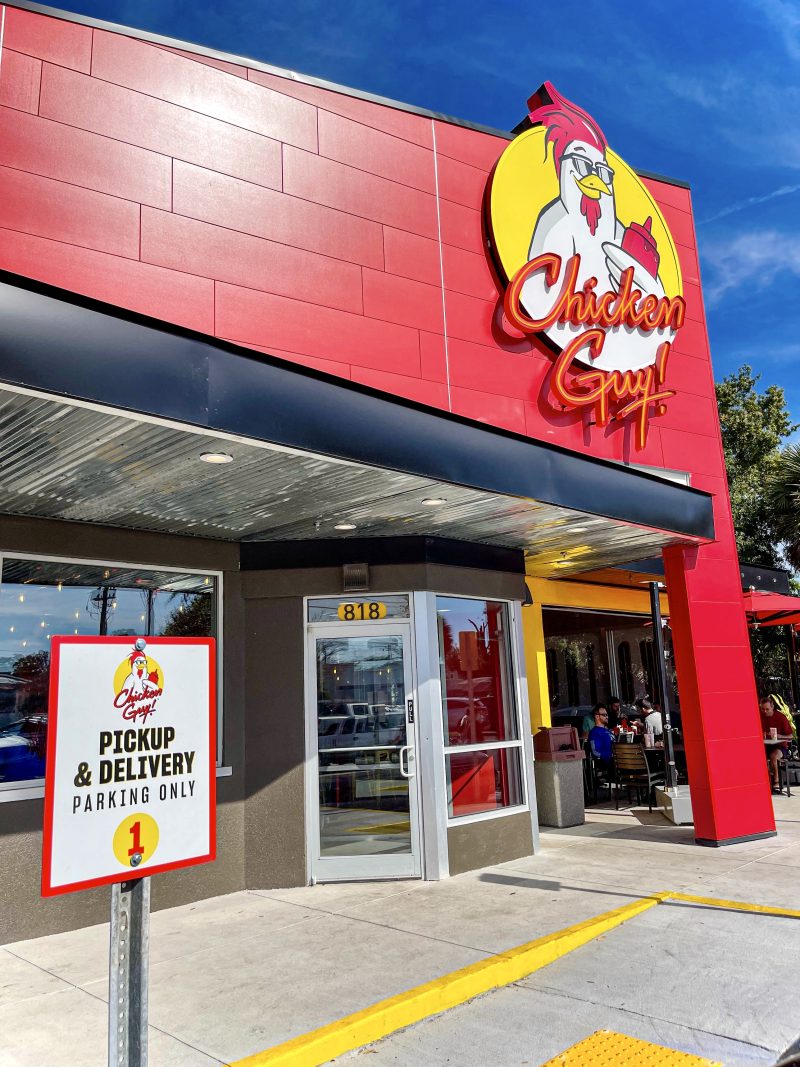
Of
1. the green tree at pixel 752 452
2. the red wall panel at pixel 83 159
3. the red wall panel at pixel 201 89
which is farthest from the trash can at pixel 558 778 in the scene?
the green tree at pixel 752 452

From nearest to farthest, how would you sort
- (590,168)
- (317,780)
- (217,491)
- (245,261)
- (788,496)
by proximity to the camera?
1. (217,491)
2. (245,261)
3. (317,780)
4. (590,168)
5. (788,496)

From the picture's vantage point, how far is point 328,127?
7715 millimetres

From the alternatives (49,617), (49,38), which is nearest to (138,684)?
(49,617)

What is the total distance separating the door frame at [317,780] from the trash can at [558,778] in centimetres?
311

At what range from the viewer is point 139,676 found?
296 centimetres

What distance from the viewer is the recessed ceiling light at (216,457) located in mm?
5109

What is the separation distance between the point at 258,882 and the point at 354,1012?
316cm

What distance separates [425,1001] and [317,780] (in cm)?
314

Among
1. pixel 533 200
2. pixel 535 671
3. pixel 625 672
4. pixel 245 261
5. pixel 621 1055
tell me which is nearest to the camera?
pixel 621 1055

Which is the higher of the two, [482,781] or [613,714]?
[613,714]

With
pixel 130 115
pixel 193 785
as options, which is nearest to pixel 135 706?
pixel 193 785

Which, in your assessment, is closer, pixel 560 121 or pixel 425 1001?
pixel 425 1001

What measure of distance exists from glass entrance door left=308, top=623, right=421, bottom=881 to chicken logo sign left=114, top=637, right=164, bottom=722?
4.88 meters

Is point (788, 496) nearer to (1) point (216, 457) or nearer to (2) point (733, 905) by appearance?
(2) point (733, 905)
